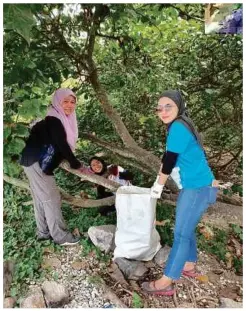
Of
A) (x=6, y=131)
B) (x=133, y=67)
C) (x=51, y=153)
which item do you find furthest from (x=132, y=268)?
(x=133, y=67)

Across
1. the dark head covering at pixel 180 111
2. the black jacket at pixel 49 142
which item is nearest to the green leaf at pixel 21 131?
the black jacket at pixel 49 142

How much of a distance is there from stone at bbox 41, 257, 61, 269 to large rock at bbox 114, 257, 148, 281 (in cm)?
58

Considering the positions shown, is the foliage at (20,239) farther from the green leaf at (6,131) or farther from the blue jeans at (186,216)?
the green leaf at (6,131)

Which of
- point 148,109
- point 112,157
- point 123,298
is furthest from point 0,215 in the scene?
point 148,109

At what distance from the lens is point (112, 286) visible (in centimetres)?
350

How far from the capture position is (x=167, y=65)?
498 cm

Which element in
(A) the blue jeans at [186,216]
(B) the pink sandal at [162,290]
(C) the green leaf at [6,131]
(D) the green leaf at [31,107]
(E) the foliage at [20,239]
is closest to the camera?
(D) the green leaf at [31,107]

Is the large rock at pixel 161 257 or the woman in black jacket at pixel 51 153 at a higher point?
the woman in black jacket at pixel 51 153

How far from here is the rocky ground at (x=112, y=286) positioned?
330 centimetres

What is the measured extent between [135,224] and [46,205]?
3.14ft

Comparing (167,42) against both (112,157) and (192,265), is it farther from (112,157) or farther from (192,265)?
(192,265)

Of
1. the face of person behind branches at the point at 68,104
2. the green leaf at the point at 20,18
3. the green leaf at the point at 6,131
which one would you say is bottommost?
A: the green leaf at the point at 6,131

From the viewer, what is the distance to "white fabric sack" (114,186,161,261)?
10.8 ft

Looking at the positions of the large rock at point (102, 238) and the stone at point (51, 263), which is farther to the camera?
the large rock at point (102, 238)
